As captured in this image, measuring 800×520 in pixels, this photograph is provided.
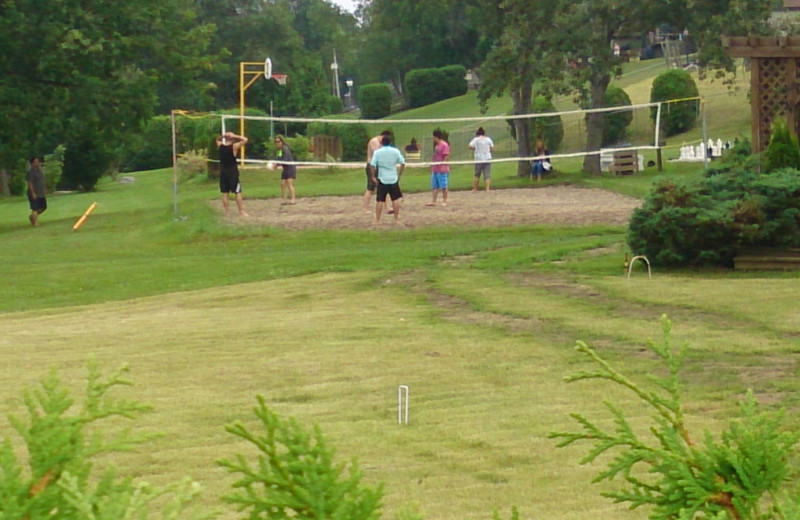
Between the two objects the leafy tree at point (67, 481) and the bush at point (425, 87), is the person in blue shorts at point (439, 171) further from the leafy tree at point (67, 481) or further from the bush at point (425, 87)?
the bush at point (425, 87)

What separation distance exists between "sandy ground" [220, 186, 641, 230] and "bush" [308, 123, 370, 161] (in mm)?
20078

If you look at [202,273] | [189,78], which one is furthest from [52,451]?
[189,78]

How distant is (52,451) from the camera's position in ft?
8.93

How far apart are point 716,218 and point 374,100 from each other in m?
64.7

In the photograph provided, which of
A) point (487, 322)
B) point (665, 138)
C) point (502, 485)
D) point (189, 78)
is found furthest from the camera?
point (665, 138)

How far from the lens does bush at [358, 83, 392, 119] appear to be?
259ft

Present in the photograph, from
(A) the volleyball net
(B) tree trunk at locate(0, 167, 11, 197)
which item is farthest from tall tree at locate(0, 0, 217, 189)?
(B) tree trunk at locate(0, 167, 11, 197)

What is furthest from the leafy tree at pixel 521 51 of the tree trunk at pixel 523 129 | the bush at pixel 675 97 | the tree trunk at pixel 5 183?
the tree trunk at pixel 5 183

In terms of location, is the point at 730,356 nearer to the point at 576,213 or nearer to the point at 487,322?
the point at 487,322

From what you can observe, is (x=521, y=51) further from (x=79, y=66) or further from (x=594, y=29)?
(x=79, y=66)

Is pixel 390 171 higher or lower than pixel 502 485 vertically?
higher

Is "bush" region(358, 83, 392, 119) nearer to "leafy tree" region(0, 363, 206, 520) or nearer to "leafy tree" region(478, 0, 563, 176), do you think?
"leafy tree" region(478, 0, 563, 176)

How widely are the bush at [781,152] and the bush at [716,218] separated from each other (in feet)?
3.16

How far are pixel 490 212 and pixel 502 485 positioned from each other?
18.2m
